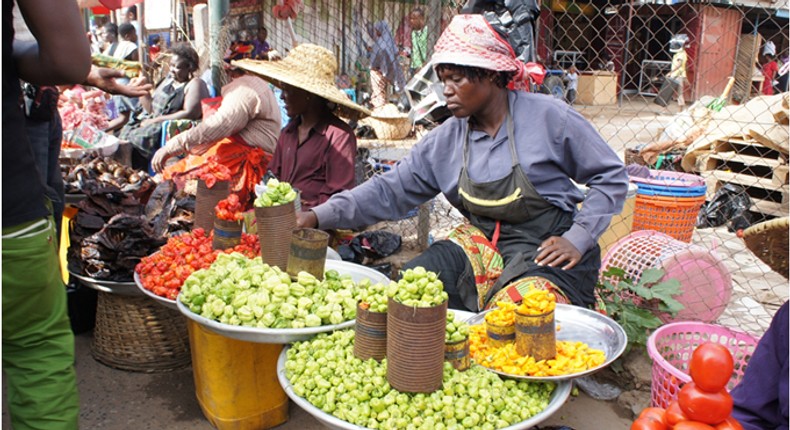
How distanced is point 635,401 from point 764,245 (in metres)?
1.66

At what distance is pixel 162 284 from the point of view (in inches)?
106

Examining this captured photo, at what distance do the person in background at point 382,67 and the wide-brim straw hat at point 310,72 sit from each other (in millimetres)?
3486

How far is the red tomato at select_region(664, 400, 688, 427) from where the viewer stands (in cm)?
136

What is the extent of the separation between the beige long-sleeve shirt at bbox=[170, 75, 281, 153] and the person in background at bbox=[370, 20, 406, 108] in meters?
3.21

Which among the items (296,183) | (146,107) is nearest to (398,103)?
(146,107)

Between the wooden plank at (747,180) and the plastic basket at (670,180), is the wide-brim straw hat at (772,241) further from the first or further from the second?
the wooden plank at (747,180)

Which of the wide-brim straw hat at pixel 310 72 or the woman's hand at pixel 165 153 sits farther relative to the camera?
the woman's hand at pixel 165 153

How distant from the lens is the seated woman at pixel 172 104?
5965mm

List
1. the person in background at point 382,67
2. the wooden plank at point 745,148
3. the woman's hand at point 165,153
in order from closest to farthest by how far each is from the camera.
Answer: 1. the woman's hand at point 165,153
2. the wooden plank at point 745,148
3. the person in background at point 382,67

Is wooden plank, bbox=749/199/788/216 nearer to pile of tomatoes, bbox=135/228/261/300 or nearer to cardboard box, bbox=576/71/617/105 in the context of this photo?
pile of tomatoes, bbox=135/228/261/300

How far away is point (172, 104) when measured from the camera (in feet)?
20.2

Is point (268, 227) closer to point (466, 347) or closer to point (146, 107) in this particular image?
point (466, 347)

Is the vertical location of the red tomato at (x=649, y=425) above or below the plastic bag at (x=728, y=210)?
above

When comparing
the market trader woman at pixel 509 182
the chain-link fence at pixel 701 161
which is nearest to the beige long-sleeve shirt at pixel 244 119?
the chain-link fence at pixel 701 161
